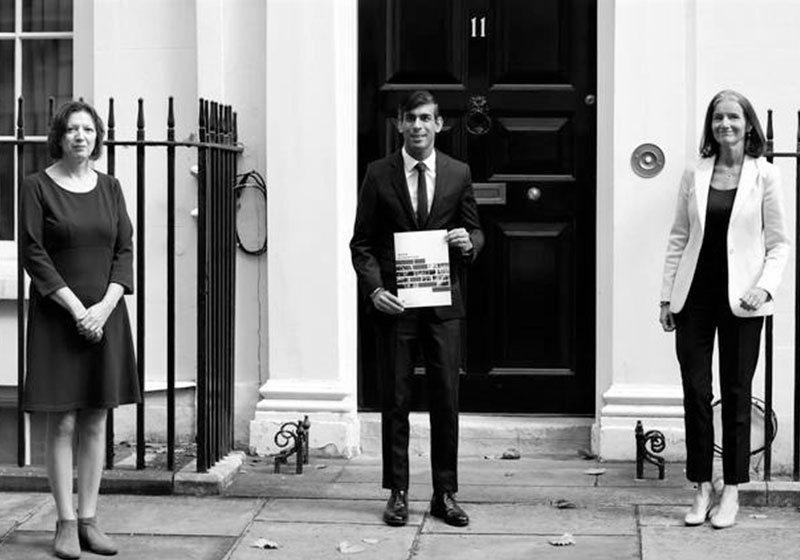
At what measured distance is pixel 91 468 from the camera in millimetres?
7152

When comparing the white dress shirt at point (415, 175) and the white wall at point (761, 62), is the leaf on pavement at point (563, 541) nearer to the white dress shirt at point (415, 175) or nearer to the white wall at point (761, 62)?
the white dress shirt at point (415, 175)

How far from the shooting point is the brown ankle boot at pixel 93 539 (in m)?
7.12

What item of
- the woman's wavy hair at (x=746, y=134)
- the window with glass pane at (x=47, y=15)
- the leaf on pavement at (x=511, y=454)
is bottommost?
the leaf on pavement at (x=511, y=454)

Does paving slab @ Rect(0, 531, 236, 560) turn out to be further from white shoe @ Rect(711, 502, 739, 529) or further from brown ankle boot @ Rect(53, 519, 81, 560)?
white shoe @ Rect(711, 502, 739, 529)

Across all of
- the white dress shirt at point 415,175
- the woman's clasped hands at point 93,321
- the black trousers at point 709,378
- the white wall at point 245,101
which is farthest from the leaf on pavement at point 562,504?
the woman's clasped hands at point 93,321

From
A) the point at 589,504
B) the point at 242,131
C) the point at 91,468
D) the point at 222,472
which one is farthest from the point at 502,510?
the point at 242,131

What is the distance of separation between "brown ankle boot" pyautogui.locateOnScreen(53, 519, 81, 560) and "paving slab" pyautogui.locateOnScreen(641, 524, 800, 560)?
7.64ft

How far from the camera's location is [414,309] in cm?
757

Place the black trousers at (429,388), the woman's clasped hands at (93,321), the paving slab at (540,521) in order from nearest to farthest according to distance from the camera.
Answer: the woman's clasped hands at (93,321), the paving slab at (540,521), the black trousers at (429,388)

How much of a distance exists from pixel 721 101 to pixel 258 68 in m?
2.72

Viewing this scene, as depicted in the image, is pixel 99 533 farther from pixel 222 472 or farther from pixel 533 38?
pixel 533 38

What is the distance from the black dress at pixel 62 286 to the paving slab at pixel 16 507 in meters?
0.75

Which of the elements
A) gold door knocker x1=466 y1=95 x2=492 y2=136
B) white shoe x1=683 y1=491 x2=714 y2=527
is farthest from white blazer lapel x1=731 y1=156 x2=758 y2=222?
gold door knocker x1=466 y1=95 x2=492 y2=136

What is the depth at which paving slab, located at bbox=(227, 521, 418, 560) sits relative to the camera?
279 inches
